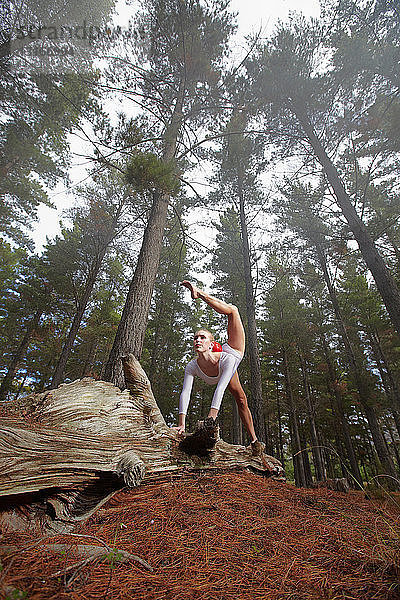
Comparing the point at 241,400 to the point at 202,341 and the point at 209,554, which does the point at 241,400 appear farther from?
the point at 209,554

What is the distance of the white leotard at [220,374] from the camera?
308cm

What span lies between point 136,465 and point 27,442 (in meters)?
0.87

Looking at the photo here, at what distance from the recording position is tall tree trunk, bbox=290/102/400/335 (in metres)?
6.05

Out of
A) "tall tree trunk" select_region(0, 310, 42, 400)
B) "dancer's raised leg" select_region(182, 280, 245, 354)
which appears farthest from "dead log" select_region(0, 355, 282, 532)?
"tall tree trunk" select_region(0, 310, 42, 400)

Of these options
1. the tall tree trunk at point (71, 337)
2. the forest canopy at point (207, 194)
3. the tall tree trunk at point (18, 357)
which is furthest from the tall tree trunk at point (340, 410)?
the tall tree trunk at point (18, 357)

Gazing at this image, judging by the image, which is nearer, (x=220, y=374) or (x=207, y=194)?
(x=220, y=374)

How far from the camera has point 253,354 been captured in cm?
979

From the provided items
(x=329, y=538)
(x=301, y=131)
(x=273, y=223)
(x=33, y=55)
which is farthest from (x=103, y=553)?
(x=33, y=55)

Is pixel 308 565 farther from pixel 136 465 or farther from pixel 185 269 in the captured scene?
pixel 185 269

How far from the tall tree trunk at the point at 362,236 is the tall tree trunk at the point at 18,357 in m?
15.3

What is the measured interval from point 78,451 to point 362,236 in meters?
7.78

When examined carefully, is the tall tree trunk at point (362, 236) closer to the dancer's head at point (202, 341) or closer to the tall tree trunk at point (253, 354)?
the tall tree trunk at point (253, 354)

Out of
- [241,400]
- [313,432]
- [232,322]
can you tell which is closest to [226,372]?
[232,322]

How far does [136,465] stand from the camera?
220 centimetres
